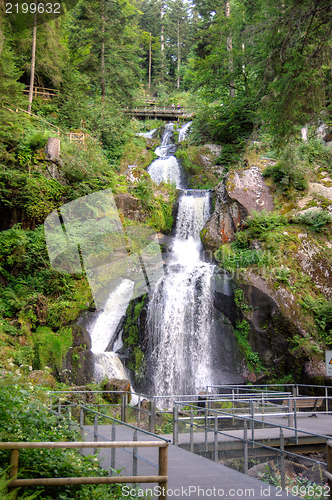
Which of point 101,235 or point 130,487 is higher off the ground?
point 101,235

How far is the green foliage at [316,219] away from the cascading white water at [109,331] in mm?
8389

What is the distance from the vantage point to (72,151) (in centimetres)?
2119

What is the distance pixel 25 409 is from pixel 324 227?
1550 cm

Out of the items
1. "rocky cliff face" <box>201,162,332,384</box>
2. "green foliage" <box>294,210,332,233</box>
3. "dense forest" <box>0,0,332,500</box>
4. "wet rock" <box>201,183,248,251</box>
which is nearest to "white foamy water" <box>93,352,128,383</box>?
"dense forest" <box>0,0,332,500</box>

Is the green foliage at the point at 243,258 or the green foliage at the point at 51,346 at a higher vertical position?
the green foliage at the point at 243,258

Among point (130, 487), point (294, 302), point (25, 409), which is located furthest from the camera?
point (294, 302)

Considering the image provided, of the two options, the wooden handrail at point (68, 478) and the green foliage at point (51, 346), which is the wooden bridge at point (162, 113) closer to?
the green foliage at point (51, 346)

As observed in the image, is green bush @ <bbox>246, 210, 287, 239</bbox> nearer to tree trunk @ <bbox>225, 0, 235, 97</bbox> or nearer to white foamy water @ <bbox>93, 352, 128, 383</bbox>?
white foamy water @ <bbox>93, 352, 128, 383</bbox>

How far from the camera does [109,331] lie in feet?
55.1

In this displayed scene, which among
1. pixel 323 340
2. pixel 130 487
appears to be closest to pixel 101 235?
pixel 323 340

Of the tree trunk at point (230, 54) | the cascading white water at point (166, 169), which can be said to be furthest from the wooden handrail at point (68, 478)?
the tree trunk at point (230, 54)

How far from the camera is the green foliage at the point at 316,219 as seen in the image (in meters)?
17.6

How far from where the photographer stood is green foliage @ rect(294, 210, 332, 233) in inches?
694

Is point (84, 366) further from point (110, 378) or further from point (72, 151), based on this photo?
point (72, 151)
